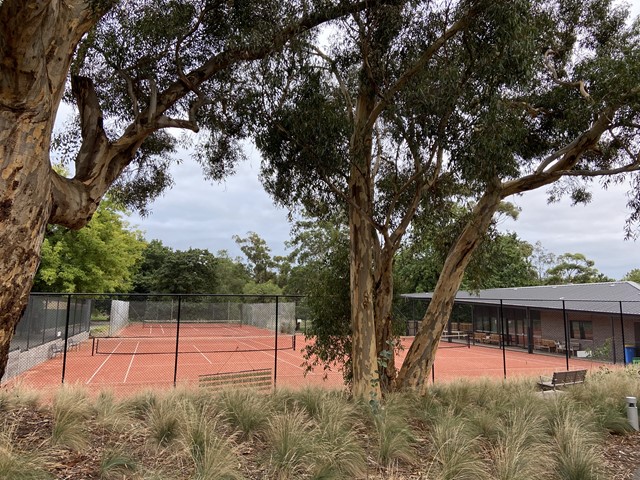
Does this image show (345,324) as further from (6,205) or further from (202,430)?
(6,205)

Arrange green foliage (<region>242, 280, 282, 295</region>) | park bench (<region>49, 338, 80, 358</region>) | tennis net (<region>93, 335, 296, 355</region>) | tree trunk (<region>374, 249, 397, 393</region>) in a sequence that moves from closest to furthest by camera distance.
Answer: tree trunk (<region>374, 249, 397, 393</region>)
park bench (<region>49, 338, 80, 358</region>)
tennis net (<region>93, 335, 296, 355</region>)
green foliage (<region>242, 280, 282, 295</region>)

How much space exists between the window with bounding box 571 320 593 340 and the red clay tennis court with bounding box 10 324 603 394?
3244 mm

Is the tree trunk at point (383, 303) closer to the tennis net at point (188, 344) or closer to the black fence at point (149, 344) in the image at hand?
the black fence at point (149, 344)

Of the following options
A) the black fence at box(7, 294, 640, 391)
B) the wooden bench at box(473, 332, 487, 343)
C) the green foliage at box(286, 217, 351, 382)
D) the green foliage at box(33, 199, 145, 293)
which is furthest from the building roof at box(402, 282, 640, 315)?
the green foliage at box(33, 199, 145, 293)

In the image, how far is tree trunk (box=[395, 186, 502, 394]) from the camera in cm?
1004

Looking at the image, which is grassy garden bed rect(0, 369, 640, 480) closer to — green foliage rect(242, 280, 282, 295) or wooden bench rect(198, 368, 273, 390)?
wooden bench rect(198, 368, 273, 390)

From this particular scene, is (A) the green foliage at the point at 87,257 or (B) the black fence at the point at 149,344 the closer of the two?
(B) the black fence at the point at 149,344

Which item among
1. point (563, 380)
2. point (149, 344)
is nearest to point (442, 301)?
point (563, 380)

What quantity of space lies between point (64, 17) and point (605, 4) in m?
11.9

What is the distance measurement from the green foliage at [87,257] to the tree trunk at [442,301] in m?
28.9

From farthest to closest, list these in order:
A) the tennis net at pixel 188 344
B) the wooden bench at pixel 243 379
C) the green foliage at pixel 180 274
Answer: the green foliage at pixel 180 274, the tennis net at pixel 188 344, the wooden bench at pixel 243 379

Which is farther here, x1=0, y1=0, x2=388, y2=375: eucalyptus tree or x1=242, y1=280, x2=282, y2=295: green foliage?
x1=242, y1=280, x2=282, y2=295: green foliage

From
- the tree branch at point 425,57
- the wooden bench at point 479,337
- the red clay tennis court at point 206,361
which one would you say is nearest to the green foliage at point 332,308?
the tree branch at point 425,57

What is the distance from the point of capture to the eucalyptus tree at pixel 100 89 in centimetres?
494
